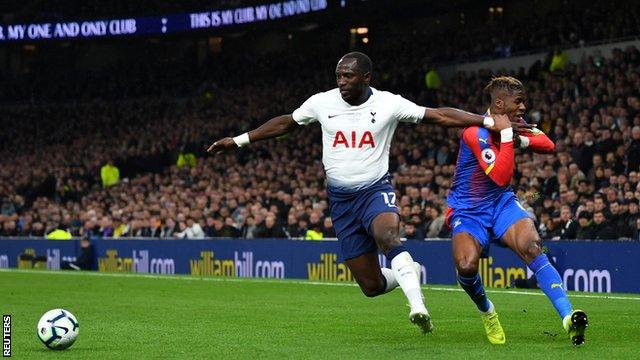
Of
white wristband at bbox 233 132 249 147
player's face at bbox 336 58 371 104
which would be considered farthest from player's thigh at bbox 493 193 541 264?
white wristband at bbox 233 132 249 147

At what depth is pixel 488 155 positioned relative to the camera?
991 centimetres

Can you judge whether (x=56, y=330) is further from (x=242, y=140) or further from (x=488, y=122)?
(x=488, y=122)

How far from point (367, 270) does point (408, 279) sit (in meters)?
1.03

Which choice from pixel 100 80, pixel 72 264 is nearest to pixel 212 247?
pixel 72 264

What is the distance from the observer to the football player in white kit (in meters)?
9.70

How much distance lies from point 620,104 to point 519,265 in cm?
492

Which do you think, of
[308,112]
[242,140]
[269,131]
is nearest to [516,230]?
[308,112]

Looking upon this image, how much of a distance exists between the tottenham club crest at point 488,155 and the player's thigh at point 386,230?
35.8 inches

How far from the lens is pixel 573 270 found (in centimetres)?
1916

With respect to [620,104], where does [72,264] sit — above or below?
below

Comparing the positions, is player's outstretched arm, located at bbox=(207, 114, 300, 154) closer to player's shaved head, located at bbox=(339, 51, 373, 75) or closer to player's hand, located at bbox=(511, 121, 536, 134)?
player's shaved head, located at bbox=(339, 51, 373, 75)

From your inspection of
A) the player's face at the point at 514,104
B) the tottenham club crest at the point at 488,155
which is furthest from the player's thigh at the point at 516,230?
the player's face at the point at 514,104

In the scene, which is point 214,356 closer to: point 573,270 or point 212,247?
point 573,270

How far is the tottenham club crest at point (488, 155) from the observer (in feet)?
32.5
